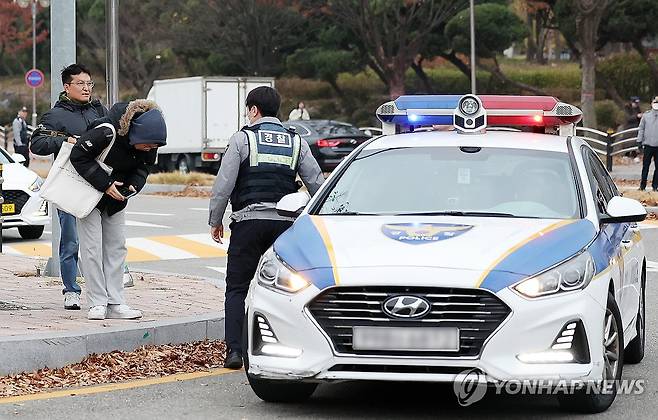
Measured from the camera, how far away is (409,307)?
6.51 meters

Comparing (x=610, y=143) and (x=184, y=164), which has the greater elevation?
(x=610, y=143)

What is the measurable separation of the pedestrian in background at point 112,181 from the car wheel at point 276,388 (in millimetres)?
2325

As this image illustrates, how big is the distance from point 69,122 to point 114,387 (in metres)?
2.99

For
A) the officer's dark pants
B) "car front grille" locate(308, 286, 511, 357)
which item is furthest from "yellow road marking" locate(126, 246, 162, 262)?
"car front grille" locate(308, 286, 511, 357)

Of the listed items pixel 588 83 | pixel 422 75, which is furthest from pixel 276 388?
pixel 422 75

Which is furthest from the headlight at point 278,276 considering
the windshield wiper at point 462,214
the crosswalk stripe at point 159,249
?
the crosswalk stripe at point 159,249

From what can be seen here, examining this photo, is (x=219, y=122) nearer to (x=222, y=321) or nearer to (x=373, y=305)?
(x=222, y=321)

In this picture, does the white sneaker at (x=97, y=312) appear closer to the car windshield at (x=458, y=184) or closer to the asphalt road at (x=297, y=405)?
the asphalt road at (x=297, y=405)

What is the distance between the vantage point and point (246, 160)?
27.4 ft

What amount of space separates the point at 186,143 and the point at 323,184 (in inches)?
1216

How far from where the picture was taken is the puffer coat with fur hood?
29.9 ft

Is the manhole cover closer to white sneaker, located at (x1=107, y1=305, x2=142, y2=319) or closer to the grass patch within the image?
white sneaker, located at (x1=107, y1=305, x2=142, y2=319)

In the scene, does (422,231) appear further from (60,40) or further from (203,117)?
(203,117)

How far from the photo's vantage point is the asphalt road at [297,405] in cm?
705
